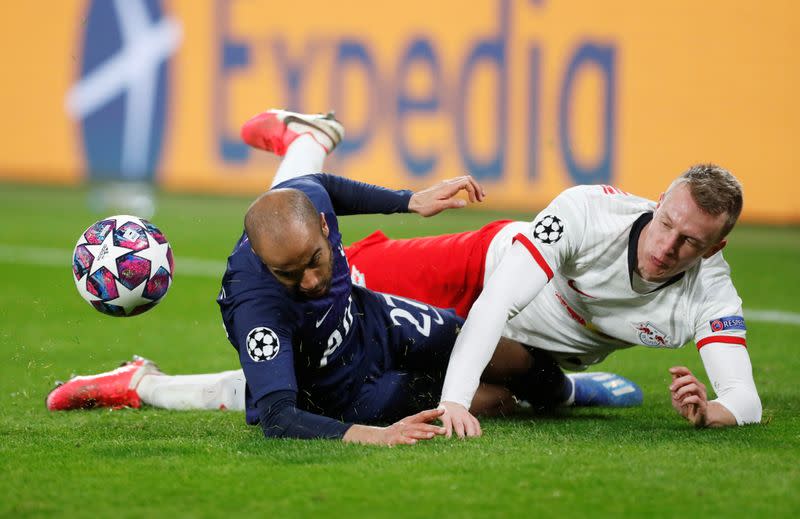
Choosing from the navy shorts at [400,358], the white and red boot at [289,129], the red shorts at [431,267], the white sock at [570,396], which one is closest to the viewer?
the navy shorts at [400,358]

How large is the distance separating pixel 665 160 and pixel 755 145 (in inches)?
35.2

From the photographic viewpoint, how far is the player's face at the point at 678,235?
420cm

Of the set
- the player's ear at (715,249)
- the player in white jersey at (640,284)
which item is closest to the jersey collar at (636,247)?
Result: the player in white jersey at (640,284)

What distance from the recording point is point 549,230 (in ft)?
14.7

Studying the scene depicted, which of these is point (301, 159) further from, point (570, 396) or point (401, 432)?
point (401, 432)

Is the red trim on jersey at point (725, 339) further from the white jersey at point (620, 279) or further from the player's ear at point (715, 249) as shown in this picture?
the player's ear at point (715, 249)

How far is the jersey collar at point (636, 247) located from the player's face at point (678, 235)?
0.05 m

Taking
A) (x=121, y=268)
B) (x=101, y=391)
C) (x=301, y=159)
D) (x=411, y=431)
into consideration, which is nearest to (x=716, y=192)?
(x=411, y=431)

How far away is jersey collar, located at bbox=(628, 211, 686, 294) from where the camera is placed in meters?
4.54

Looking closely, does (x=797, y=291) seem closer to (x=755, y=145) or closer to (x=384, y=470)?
(x=755, y=145)

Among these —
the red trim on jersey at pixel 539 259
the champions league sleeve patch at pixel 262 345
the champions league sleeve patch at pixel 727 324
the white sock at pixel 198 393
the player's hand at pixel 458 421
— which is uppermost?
the red trim on jersey at pixel 539 259

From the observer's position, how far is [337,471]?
3.61m

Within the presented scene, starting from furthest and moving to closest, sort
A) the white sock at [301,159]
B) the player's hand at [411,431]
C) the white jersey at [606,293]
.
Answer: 1. the white sock at [301,159]
2. the white jersey at [606,293]
3. the player's hand at [411,431]

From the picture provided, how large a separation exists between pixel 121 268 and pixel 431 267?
1.51 metres
